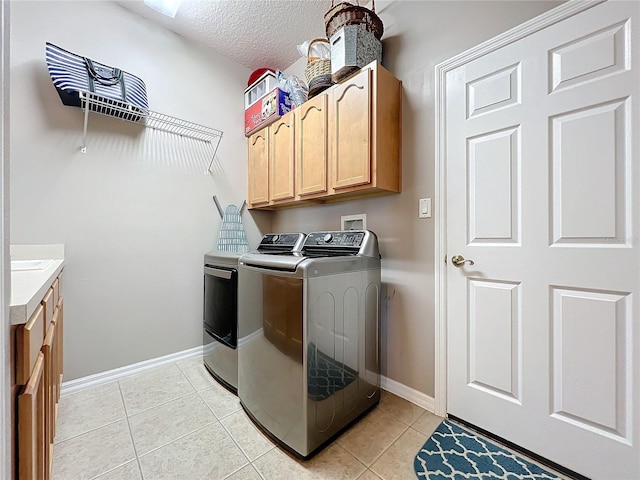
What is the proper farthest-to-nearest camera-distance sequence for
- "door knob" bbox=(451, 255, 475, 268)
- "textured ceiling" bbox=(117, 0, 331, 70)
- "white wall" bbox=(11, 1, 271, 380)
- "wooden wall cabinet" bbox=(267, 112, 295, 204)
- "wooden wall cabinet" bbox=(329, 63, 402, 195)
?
"wooden wall cabinet" bbox=(267, 112, 295, 204), "textured ceiling" bbox=(117, 0, 331, 70), "white wall" bbox=(11, 1, 271, 380), "wooden wall cabinet" bbox=(329, 63, 402, 195), "door knob" bbox=(451, 255, 475, 268)

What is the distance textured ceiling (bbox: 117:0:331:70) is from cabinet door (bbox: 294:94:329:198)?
750 mm

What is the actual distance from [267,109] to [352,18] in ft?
3.24

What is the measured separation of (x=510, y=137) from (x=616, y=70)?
1.28 feet

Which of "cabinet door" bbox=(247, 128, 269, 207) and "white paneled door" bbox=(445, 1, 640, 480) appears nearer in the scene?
"white paneled door" bbox=(445, 1, 640, 480)

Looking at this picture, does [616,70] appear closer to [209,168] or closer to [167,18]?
[209,168]

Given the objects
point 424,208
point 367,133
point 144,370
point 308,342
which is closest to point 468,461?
point 308,342

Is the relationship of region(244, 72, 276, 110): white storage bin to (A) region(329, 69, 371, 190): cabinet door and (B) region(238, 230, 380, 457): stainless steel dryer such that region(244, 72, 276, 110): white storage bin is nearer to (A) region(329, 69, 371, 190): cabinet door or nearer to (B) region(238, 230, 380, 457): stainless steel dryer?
(A) region(329, 69, 371, 190): cabinet door

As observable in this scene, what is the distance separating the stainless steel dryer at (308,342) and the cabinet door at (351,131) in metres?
0.38

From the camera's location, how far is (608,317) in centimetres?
110

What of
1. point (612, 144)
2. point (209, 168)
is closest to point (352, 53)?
point (612, 144)

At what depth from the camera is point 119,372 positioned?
2.00 m

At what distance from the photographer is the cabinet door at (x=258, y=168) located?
245 centimetres

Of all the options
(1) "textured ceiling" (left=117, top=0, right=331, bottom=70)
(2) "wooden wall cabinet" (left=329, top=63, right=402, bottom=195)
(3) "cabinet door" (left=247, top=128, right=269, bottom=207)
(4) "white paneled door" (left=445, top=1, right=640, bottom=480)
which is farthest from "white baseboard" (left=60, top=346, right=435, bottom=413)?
(1) "textured ceiling" (left=117, top=0, right=331, bottom=70)

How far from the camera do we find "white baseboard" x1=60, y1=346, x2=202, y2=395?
183 cm
